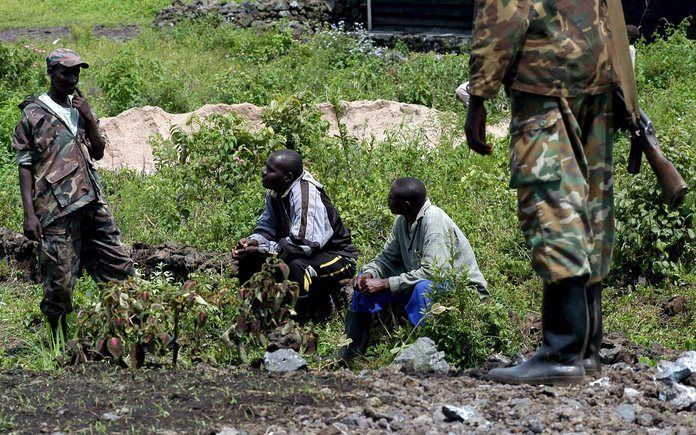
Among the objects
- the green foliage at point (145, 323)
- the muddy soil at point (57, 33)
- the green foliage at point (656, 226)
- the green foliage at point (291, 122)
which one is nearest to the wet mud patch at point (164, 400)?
the green foliage at point (145, 323)

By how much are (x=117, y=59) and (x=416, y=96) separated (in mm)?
3872

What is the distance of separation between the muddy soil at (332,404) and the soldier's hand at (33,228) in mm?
1739

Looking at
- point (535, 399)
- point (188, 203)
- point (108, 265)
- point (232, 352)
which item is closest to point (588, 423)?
point (535, 399)

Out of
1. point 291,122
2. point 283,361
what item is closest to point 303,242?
point 283,361

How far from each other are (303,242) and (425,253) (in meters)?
1.03

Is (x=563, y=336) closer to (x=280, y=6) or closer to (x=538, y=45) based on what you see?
(x=538, y=45)

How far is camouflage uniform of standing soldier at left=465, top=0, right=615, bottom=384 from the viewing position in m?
5.07

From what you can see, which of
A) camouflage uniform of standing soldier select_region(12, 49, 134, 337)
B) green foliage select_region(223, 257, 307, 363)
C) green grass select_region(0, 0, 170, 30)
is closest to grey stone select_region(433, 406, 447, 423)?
green foliage select_region(223, 257, 307, 363)

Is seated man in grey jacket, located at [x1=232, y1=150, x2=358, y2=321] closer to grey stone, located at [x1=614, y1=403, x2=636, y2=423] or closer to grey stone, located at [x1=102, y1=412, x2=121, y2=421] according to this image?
grey stone, located at [x1=102, y1=412, x2=121, y2=421]

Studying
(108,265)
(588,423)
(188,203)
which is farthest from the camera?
(188,203)

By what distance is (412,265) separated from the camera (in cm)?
730

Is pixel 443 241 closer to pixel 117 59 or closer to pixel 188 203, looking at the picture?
pixel 188 203

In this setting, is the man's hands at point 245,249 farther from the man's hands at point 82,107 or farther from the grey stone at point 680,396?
the grey stone at point 680,396

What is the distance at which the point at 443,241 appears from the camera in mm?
7074
